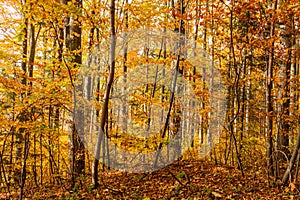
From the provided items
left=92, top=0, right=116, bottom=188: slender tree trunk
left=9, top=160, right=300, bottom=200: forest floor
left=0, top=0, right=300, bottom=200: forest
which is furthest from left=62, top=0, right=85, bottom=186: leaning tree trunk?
left=92, top=0, right=116, bottom=188: slender tree trunk

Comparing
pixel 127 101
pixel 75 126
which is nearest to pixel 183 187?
pixel 75 126

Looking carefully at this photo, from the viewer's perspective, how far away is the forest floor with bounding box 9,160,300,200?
6.13 m

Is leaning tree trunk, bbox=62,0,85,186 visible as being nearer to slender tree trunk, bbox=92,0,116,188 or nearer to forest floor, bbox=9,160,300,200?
forest floor, bbox=9,160,300,200

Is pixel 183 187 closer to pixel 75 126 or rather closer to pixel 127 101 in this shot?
pixel 75 126

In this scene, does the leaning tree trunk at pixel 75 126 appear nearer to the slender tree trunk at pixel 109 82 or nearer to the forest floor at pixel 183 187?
the forest floor at pixel 183 187

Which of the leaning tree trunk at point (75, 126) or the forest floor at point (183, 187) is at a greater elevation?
the leaning tree trunk at point (75, 126)

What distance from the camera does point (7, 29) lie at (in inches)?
436

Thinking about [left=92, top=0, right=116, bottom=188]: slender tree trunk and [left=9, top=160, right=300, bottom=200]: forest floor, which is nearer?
[left=9, top=160, right=300, bottom=200]: forest floor

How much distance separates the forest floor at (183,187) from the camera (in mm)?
6129

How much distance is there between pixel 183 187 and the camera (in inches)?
272

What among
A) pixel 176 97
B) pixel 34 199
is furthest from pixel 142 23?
pixel 34 199

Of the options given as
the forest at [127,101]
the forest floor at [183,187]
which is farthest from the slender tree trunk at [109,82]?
the forest floor at [183,187]

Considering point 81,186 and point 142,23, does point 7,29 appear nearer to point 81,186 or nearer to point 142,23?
point 142,23

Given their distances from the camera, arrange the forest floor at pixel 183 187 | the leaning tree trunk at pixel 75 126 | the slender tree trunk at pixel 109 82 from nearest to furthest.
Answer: the forest floor at pixel 183 187 → the slender tree trunk at pixel 109 82 → the leaning tree trunk at pixel 75 126
